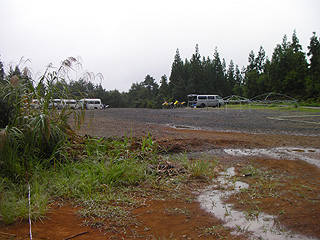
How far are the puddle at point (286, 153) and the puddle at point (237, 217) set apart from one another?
7.12ft

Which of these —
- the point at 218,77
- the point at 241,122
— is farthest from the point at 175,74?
the point at 241,122

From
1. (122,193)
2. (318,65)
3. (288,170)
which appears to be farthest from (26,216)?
(318,65)

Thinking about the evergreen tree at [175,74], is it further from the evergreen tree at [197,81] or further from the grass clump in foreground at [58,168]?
the grass clump in foreground at [58,168]

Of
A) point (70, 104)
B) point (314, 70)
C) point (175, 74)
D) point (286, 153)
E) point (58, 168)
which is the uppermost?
point (175, 74)

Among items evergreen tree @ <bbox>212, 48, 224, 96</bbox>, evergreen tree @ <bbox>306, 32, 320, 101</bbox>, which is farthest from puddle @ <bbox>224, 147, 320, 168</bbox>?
evergreen tree @ <bbox>212, 48, 224, 96</bbox>

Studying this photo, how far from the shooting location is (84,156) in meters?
4.46

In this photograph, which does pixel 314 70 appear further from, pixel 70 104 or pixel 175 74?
pixel 70 104

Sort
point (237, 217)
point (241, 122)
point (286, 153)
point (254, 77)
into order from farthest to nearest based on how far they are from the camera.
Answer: point (254, 77) < point (241, 122) < point (286, 153) < point (237, 217)

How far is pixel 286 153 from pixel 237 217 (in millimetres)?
3633

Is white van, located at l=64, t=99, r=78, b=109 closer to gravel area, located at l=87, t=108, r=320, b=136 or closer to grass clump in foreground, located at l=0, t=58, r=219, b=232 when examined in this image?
grass clump in foreground, located at l=0, t=58, r=219, b=232

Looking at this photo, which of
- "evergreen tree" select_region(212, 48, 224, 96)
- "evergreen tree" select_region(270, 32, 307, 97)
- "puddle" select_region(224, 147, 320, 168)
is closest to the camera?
"puddle" select_region(224, 147, 320, 168)

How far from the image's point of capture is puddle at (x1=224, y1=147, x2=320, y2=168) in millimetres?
5371

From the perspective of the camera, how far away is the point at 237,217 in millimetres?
2750

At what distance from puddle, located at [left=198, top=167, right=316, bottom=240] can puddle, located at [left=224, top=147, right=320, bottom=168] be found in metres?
2.17
